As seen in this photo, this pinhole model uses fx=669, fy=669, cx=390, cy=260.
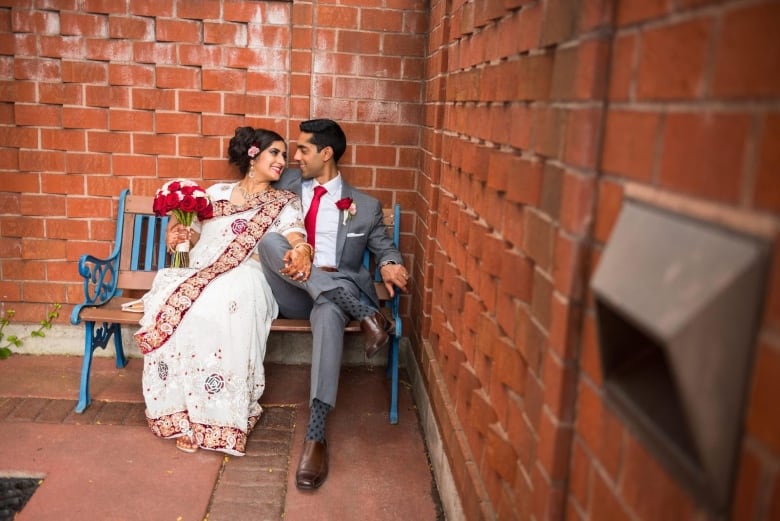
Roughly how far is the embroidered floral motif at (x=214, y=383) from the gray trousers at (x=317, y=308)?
46 cm

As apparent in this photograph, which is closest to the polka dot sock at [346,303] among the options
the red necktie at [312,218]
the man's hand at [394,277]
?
the man's hand at [394,277]

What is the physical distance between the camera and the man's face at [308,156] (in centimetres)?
405

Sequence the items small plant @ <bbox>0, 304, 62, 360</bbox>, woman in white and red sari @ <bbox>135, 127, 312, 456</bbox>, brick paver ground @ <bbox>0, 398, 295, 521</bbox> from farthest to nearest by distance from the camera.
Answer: small plant @ <bbox>0, 304, 62, 360</bbox> → woman in white and red sari @ <bbox>135, 127, 312, 456</bbox> → brick paver ground @ <bbox>0, 398, 295, 521</bbox>

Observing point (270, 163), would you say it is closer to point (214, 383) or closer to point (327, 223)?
point (327, 223)

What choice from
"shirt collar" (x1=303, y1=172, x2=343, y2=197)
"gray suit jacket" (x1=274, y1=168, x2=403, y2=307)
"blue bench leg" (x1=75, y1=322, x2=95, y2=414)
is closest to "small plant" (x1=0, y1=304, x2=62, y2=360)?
"blue bench leg" (x1=75, y1=322, x2=95, y2=414)

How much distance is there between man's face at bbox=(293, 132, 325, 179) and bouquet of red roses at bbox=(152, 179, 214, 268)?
60cm

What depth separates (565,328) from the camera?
59.3 inches

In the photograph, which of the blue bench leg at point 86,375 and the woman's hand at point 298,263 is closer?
the woman's hand at point 298,263

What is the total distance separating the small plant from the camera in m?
4.36

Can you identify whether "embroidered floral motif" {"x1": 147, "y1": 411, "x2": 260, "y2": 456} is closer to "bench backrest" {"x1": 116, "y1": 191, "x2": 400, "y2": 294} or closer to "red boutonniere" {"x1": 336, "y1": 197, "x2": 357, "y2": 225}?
"bench backrest" {"x1": 116, "y1": 191, "x2": 400, "y2": 294}

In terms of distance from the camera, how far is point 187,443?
3373 millimetres

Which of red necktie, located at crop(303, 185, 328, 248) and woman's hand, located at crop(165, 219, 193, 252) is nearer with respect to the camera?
woman's hand, located at crop(165, 219, 193, 252)

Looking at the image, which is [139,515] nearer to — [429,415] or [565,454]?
[429,415]

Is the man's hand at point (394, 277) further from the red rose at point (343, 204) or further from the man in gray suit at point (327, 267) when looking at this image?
the red rose at point (343, 204)
